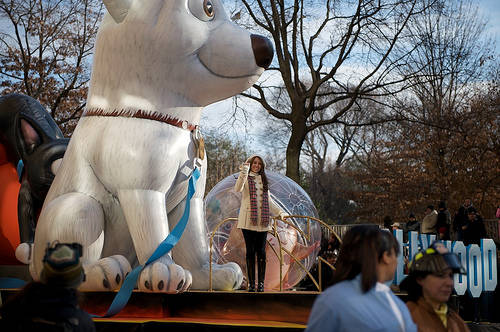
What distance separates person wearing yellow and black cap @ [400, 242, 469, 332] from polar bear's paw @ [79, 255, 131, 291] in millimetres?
2007

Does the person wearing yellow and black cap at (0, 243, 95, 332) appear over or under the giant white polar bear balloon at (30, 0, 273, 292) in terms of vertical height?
under

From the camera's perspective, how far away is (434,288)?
2.45 metres

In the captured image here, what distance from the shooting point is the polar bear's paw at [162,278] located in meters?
3.82

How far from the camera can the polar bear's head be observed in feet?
13.6

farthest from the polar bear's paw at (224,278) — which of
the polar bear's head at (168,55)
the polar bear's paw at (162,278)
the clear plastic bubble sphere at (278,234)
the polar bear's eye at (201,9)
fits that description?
the polar bear's eye at (201,9)

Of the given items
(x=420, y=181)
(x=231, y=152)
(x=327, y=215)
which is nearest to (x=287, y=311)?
(x=420, y=181)

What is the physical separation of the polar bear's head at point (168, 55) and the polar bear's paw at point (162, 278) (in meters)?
1.09

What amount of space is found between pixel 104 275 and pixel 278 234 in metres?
2.66

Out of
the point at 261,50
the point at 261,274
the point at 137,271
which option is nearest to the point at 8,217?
the point at 137,271

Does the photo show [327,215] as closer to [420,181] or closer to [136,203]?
[420,181]

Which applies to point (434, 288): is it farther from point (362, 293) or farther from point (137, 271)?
point (137, 271)

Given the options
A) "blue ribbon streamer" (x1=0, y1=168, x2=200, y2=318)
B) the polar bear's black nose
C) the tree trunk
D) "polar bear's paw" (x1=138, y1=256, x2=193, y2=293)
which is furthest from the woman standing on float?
the tree trunk

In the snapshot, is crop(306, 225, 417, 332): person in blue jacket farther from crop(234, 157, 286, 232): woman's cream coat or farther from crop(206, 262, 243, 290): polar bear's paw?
crop(234, 157, 286, 232): woman's cream coat

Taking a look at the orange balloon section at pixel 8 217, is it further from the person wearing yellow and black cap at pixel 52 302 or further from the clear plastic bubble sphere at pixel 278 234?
the person wearing yellow and black cap at pixel 52 302
